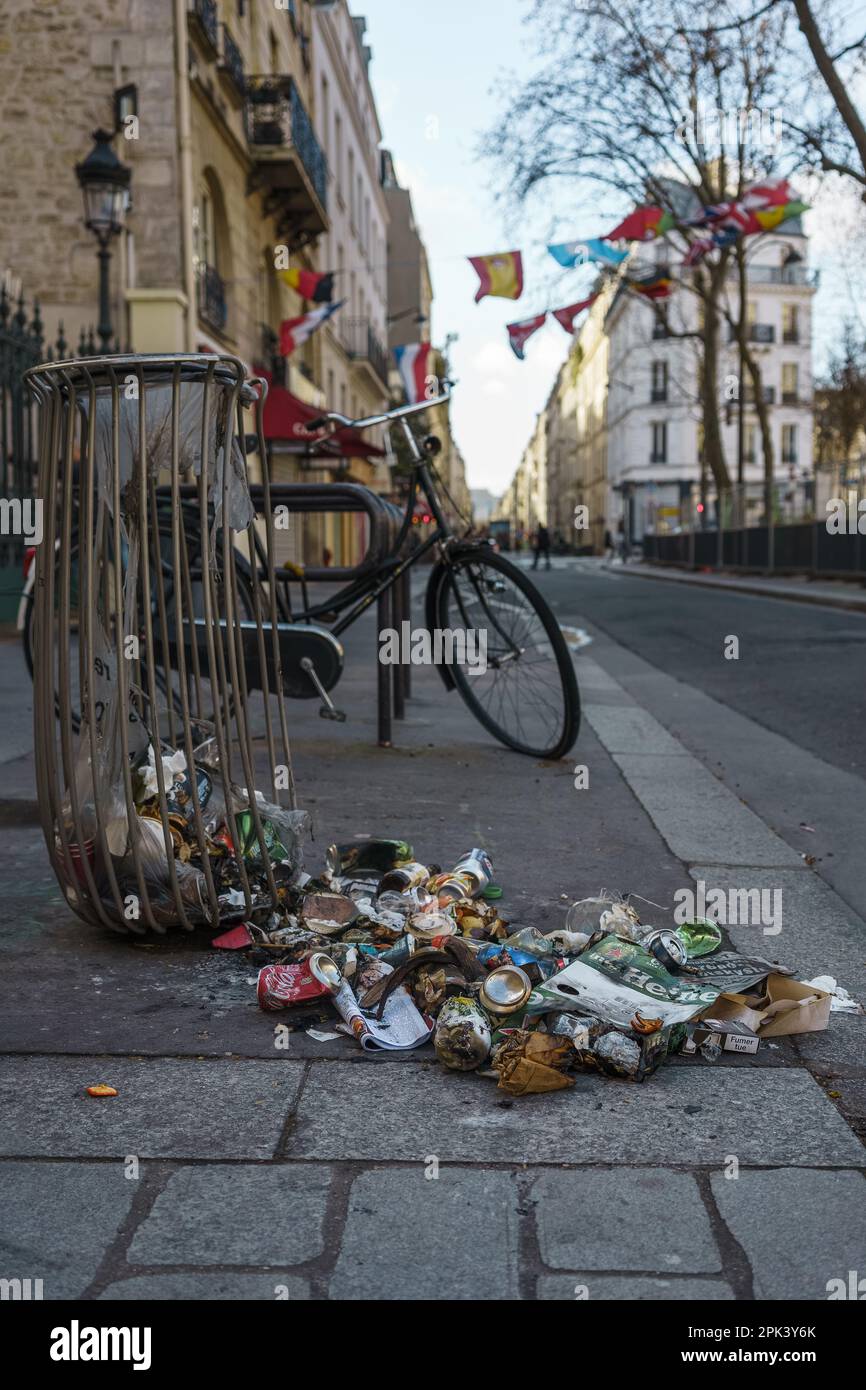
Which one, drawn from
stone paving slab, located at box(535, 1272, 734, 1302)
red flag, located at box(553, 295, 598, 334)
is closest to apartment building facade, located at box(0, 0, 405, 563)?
red flag, located at box(553, 295, 598, 334)

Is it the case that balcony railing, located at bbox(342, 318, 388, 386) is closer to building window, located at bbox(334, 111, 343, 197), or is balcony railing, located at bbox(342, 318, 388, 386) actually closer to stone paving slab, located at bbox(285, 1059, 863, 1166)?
building window, located at bbox(334, 111, 343, 197)

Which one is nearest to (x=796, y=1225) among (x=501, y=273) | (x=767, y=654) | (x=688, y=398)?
(x=767, y=654)

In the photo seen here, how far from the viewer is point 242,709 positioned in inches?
114

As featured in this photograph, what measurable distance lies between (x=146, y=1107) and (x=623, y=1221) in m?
0.80

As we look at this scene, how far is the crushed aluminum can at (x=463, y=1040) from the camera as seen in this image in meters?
2.25

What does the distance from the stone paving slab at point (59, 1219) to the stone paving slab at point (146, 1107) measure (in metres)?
0.07

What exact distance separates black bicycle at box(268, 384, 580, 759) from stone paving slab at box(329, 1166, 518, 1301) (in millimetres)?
3223

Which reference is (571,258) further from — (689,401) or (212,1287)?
(689,401)

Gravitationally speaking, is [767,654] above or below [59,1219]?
above

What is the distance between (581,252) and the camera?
598 inches

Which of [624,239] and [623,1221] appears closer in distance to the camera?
[623,1221]

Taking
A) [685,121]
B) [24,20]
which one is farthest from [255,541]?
[685,121]

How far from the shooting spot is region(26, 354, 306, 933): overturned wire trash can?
269 cm

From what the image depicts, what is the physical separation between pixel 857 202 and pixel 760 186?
7.87m
